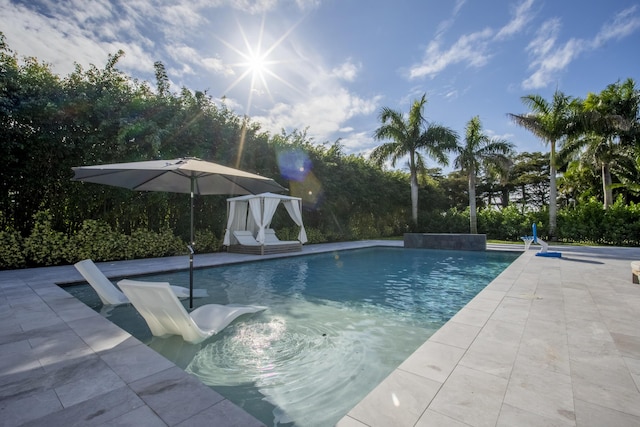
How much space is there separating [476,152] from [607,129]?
208 inches

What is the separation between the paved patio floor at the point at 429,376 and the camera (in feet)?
5.52

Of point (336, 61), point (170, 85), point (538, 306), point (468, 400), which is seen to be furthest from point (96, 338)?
point (170, 85)

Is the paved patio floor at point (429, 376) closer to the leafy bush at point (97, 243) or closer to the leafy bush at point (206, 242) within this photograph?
the leafy bush at point (97, 243)

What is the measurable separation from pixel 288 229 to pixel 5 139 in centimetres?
906

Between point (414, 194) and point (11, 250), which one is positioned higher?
point (414, 194)

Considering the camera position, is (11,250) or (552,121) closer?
(11,250)

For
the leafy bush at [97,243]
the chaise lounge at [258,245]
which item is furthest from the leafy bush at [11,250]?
the chaise lounge at [258,245]

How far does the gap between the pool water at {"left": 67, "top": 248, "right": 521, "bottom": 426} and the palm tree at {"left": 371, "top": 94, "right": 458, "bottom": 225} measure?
10.3m

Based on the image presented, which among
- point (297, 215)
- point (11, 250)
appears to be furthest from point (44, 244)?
point (297, 215)

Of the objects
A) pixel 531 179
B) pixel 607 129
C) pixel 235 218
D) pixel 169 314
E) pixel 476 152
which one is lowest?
pixel 169 314

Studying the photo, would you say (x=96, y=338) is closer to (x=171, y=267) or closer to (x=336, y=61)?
(x=171, y=267)

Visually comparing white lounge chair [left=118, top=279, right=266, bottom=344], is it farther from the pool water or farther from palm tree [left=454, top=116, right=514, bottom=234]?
palm tree [left=454, top=116, right=514, bottom=234]

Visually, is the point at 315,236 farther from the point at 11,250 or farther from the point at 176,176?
the point at 11,250

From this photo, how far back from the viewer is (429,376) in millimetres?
2125
